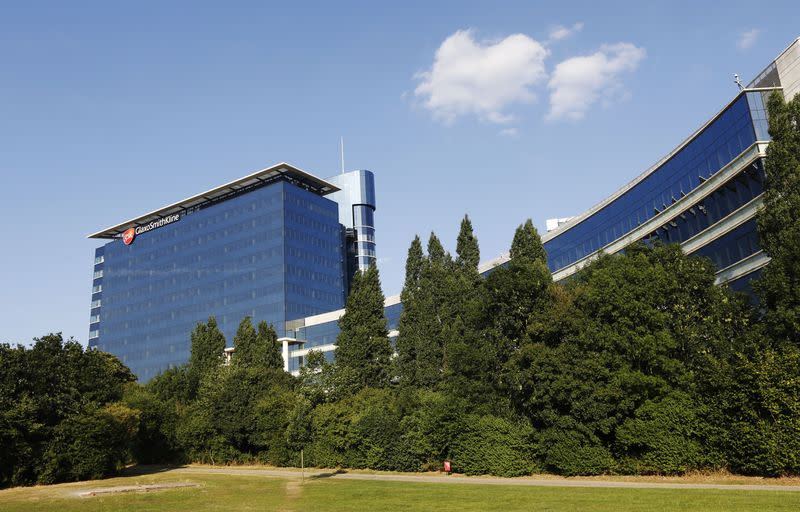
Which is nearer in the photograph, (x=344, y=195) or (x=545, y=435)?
(x=545, y=435)

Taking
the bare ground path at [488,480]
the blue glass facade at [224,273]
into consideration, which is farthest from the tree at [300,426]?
the blue glass facade at [224,273]

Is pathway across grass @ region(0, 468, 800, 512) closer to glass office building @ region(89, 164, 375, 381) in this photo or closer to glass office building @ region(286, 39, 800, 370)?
glass office building @ region(286, 39, 800, 370)

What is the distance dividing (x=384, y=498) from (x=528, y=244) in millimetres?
30573

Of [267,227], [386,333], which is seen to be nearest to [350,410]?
[386,333]

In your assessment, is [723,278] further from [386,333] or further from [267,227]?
[267,227]

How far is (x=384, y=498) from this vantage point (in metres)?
29.6

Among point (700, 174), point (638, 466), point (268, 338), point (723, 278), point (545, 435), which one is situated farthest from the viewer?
point (268, 338)

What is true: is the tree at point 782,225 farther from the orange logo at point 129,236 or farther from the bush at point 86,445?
the orange logo at point 129,236

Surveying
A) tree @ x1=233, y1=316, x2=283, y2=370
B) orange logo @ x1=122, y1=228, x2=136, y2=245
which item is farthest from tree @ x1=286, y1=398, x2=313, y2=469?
orange logo @ x1=122, y1=228, x2=136, y2=245

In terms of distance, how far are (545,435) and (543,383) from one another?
11.0 ft

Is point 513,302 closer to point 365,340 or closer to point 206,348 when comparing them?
point 365,340

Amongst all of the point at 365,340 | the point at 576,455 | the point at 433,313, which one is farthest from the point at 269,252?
the point at 576,455

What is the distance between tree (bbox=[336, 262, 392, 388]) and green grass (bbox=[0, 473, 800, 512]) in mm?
15890

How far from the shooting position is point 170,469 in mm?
57438
